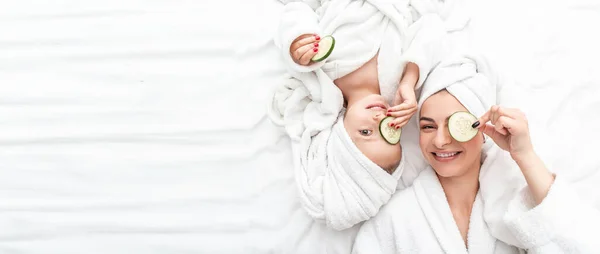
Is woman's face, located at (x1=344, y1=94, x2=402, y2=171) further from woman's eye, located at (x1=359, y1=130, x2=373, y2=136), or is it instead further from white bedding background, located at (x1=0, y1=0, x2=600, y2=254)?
white bedding background, located at (x1=0, y1=0, x2=600, y2=254)

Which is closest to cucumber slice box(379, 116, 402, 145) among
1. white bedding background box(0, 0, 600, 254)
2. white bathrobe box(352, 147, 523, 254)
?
white bathrobe box(352, 147, 523, 254)

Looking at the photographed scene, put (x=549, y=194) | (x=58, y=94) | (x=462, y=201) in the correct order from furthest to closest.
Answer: (x=58, y=94) → (x=462, y=201) → (x=549, y=194)

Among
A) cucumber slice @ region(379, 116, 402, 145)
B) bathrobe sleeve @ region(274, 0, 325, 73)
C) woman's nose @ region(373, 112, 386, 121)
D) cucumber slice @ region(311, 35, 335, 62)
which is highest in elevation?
bathrobe sleeve @ region(274, 0, 325, 73)

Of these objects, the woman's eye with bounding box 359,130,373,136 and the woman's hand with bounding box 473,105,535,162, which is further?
the woman's eye with bounding box 359,130,373,136

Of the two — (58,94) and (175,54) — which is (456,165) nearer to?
(175,54)

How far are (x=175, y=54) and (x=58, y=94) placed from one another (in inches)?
11.0

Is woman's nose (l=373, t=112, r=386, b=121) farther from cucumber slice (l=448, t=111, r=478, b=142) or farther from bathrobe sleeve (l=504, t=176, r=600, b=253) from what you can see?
bathrobe sleeve (l=504, t=176, r=600, b=253)

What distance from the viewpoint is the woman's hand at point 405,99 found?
1.11 metres

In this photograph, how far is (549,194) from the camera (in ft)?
3.37

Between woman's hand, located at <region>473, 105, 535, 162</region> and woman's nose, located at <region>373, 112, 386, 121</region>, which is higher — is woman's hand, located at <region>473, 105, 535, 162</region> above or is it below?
below

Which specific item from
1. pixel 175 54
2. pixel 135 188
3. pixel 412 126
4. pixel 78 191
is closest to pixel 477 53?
pixel 412 126

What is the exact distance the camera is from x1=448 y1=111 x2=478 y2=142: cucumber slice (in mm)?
1046

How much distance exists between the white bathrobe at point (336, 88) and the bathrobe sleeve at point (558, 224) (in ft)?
0.85

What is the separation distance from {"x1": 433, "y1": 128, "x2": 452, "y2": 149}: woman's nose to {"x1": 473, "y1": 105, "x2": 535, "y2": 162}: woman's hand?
0.19ft
